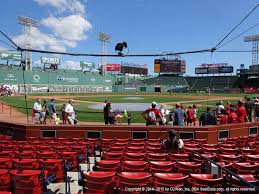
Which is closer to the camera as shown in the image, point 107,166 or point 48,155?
point 107,166

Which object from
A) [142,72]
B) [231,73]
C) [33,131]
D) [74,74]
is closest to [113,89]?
[74,74]

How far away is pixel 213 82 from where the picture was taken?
4294 inches

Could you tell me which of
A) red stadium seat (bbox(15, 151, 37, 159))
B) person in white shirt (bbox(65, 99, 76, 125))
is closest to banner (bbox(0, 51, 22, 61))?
person in white shirt (bbox(65, 99, 76, 125))

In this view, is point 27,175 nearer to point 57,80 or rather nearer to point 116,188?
point 116,188

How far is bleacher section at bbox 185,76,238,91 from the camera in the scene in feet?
337

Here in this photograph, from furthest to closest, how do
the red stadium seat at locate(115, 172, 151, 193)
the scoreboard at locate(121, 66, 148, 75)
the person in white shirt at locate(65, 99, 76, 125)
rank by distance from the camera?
the scoreboard at locate(121, 66, 148, 75) < the person in white shirt at locate(65, 99, 76, 125) < the red stadium seat at locate(115, 172, 151, 193)

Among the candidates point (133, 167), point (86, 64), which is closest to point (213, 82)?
point (86, 64)

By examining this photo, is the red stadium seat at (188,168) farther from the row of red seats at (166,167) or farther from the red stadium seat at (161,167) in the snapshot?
the red stadium seat at (161,167)

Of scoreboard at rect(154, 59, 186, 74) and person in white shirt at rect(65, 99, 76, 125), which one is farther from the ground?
scoreboard at rect(154, 59, 186, 74)

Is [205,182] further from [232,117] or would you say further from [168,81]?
[168,81]

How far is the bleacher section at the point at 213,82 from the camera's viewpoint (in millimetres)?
102625

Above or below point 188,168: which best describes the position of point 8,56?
above

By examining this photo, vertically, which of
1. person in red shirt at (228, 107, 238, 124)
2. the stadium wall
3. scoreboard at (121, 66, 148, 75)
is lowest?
person in red shirt at (228, 107, 238, 124)

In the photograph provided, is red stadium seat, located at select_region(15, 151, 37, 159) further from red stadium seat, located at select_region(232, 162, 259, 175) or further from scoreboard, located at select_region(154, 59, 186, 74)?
scoreboard, located at select_region(154, 59, 186, 74)
